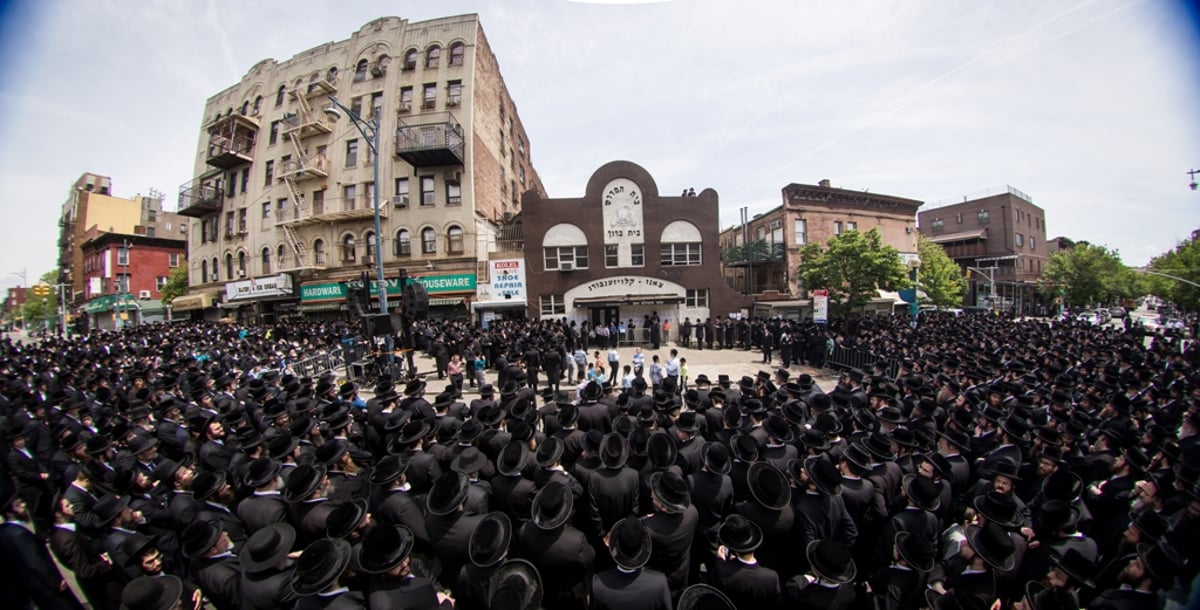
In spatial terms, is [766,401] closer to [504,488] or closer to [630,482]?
[630,482]

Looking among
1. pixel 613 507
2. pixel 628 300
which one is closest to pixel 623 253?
pixel 628 300

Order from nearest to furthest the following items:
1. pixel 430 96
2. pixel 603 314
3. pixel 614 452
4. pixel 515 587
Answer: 1. pixel 515 587
2. pixel 614 452
3. pixel 603 314
4. pixel 430 96

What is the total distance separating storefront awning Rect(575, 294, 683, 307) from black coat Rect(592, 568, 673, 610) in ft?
67.3

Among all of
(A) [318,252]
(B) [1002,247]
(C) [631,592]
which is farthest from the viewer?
(B) [1002,247]

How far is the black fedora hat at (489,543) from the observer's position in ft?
9.12

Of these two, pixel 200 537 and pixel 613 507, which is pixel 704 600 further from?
pixel 200 537

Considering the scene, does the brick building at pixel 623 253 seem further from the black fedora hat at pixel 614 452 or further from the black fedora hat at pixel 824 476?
the black fedora hat at pixel 824 476

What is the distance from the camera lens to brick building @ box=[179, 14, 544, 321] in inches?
942

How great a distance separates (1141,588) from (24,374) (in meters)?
24.8

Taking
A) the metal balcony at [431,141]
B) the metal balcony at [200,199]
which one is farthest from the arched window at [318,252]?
the metal balcony at [200,199]

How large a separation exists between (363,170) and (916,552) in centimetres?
3000

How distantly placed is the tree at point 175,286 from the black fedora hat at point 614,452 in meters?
52.4

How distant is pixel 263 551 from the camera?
108 inches

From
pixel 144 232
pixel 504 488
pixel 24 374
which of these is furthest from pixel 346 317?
pixel 144 232
